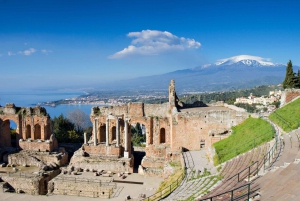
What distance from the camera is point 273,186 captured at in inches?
464

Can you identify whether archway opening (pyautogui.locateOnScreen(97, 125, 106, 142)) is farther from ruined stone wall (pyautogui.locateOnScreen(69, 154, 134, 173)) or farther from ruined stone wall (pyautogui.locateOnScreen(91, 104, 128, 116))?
ruined stone wall (pyautogui.locateOnScreen(69, 154, 134, 173))

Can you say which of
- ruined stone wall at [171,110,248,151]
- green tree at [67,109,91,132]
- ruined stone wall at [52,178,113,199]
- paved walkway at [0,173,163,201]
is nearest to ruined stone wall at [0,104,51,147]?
ruined stone wall at [52,178,113,199]

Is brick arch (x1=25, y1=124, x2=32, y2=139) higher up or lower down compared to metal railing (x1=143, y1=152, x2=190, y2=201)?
higher up

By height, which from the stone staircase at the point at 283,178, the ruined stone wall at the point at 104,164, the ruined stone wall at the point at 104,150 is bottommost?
the ruined stone wall at the point at 104,164

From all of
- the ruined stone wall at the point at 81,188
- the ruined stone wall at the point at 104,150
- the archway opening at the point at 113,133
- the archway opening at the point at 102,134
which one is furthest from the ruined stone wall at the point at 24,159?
the archway opening at the point at 113,133

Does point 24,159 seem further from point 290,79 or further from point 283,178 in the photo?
point 290,79

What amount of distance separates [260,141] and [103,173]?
15158 mm

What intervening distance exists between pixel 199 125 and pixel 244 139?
5.76 meters

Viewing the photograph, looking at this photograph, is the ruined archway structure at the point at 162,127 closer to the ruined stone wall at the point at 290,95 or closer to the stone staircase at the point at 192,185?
the ruined stone wall at the point at 290,95

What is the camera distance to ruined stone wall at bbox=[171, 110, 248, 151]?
2712 cm

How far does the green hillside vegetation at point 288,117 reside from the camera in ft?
67.4

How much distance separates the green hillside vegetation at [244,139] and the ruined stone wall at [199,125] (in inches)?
43.8

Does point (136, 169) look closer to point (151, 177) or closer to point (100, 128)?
point (151, 177)

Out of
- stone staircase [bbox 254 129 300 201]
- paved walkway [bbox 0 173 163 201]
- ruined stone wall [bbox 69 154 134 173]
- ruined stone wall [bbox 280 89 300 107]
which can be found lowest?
paved walkway [bbox 0 173 163 201]
